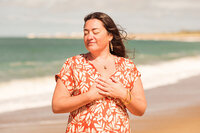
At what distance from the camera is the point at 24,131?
19.6 ft

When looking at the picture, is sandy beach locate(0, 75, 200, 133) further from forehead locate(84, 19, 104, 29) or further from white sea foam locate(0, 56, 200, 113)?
forehead locate(84, 19, 104, 29)

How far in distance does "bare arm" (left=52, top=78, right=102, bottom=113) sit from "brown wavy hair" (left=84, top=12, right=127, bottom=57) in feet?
1.80

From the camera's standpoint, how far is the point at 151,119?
6.62m

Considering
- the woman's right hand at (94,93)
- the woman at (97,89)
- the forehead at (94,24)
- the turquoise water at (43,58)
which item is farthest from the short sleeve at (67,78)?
the turquoise water at (43,58)

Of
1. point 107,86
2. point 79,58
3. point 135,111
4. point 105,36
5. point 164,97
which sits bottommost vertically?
point 164,97

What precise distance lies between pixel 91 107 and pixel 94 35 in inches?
22.4

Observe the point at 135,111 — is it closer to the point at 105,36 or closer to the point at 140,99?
the point at 140,99

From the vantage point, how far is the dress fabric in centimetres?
240

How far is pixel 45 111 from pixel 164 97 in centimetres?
364

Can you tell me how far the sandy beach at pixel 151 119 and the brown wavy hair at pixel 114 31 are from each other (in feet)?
10.6

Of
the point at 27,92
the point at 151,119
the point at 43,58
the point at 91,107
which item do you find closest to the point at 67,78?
the point at 91,107

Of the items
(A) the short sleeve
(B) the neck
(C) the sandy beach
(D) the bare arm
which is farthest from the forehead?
(C) the sandy beach

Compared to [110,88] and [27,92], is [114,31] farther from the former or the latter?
[27,92]

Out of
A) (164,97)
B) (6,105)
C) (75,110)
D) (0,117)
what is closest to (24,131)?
(0,117)
